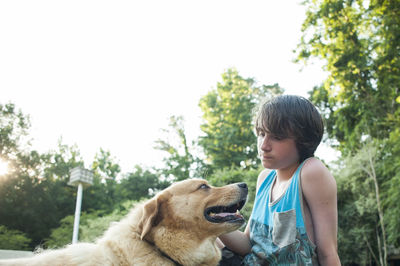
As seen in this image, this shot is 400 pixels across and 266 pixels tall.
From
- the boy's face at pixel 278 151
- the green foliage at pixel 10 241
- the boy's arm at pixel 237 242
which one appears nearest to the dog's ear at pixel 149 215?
the boy's arm at pixel 237 242

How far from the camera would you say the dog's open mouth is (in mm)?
2760

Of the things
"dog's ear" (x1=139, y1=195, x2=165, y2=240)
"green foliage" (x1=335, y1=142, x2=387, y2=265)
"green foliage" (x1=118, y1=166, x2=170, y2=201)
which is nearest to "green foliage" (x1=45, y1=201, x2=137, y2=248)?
"green foliage" (x1=118, y1=166, x2=170, y2=201)

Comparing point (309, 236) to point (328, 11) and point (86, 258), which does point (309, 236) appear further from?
point (328, 11)

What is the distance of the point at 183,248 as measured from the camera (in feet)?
8.44

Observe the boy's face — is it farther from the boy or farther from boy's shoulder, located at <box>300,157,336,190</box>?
boy's shoulder, located at <box>300,157,336,190</box>

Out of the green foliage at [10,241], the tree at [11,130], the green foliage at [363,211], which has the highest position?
the tree at [11,130]

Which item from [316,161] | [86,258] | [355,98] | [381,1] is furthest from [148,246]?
[355,98]

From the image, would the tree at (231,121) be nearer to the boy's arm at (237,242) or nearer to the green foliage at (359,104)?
the green foliage at (359,104)

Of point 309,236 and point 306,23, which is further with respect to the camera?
point 306,23

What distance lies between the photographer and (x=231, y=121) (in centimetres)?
2809

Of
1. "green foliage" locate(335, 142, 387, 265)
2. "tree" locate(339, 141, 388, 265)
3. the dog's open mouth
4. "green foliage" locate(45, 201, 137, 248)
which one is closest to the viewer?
the dog's open mouth

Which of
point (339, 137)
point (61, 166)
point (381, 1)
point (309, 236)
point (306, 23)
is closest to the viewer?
point (309, 236)

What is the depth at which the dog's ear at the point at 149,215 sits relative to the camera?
246 centimetres

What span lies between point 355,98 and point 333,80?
1.29m
